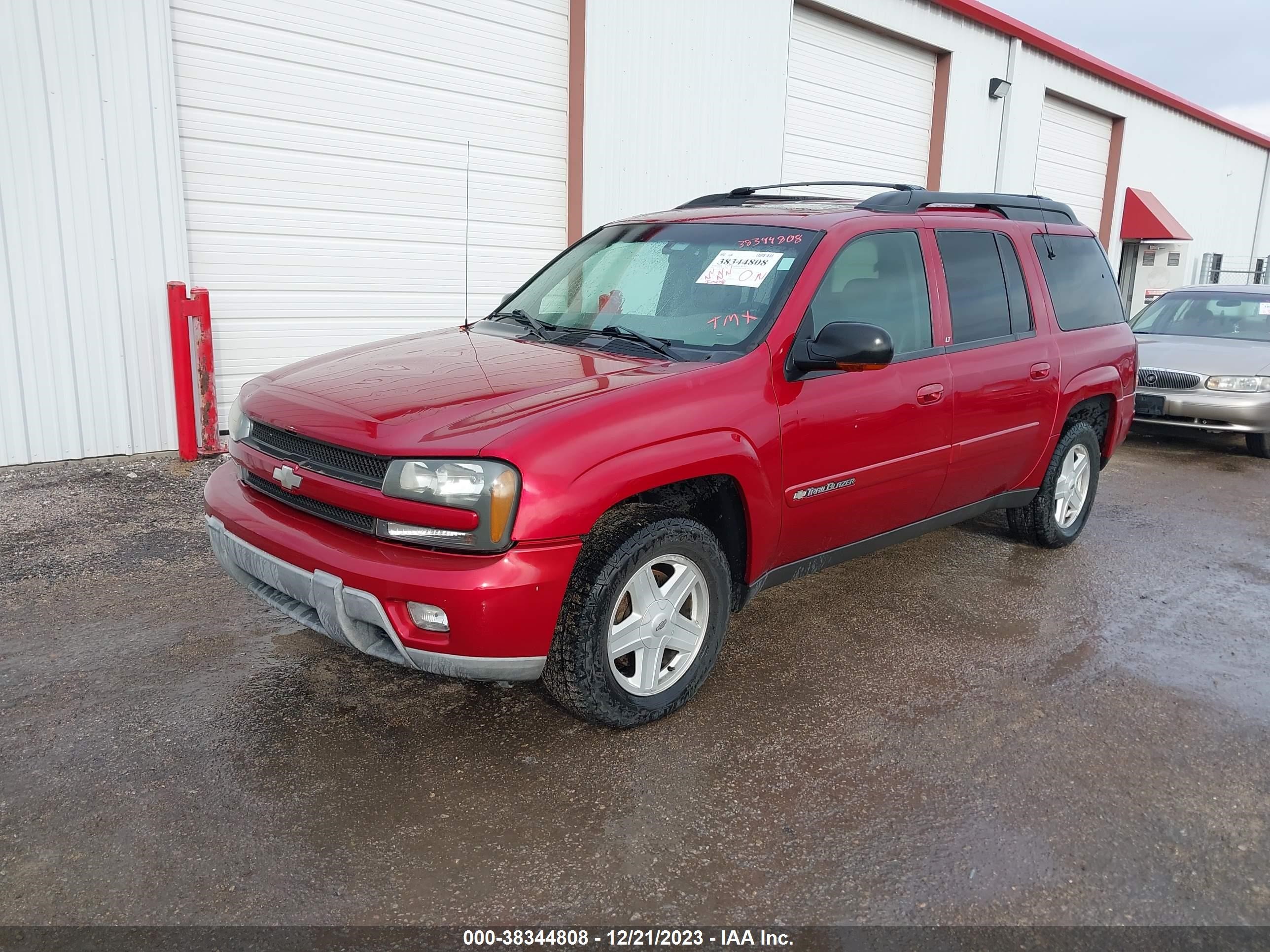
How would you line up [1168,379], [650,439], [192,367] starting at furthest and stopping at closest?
1. [1168,379]
2. [192,367]
3. [650,439]

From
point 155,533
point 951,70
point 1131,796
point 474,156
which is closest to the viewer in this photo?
point 1131,796

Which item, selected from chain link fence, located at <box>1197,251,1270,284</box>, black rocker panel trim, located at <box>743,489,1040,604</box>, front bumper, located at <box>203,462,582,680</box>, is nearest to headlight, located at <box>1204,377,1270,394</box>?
black rocker panel trim, located at <box>743,489,1040,604</box>

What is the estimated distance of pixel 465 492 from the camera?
276cm

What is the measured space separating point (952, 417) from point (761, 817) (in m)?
2.17

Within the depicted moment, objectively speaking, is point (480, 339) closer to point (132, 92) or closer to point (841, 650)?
point (841, 650)

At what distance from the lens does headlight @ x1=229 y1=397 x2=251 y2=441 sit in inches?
139

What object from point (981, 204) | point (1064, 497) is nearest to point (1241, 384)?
point (1064, 497)

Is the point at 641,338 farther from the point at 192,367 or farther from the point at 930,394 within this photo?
the point at 192,367

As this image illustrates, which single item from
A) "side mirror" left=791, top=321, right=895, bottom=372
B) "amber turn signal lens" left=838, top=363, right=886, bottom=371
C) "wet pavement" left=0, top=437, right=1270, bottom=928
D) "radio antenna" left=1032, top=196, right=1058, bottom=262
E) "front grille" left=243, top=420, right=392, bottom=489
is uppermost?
"radio antenna" left=1032, top=196, right=1058, bottom=262

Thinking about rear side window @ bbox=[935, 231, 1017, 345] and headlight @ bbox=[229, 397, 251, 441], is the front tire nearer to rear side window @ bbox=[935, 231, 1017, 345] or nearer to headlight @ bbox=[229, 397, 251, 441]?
headlight @ bbox=[229, 397, 251, 441]

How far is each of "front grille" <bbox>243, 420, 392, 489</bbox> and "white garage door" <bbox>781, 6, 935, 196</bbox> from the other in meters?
9.47

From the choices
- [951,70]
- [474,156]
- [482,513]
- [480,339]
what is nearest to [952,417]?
[480,339]

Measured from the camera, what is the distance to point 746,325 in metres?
3.56

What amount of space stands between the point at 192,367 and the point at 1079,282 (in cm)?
589
